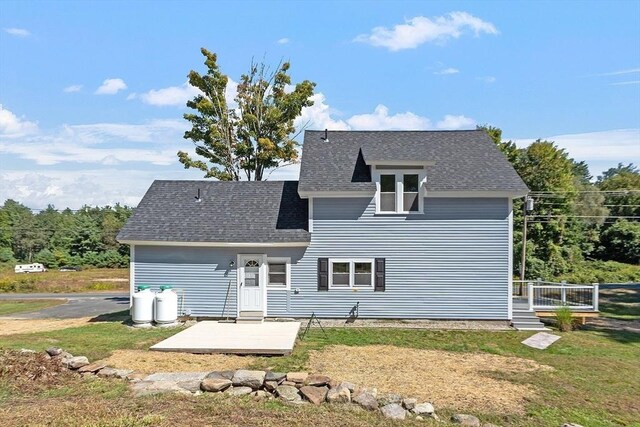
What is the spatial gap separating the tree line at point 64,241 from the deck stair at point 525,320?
1926 inches

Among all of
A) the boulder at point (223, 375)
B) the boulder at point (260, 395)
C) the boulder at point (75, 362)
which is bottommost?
the boulder at point (260, 395)

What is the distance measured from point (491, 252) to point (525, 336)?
2760 mm

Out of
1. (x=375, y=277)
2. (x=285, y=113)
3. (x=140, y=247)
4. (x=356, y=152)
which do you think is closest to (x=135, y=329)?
(x=140, y=247)

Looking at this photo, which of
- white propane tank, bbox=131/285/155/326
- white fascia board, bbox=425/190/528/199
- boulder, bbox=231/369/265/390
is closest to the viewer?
boulder, bbox=231/369/265/390

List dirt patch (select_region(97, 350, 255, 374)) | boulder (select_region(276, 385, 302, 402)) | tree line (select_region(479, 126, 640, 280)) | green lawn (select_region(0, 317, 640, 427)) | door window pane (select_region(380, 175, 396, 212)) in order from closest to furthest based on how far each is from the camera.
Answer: boulder (select_region(276, 385, 302, 402))
green lawn (select_region(0, 317, 640, 427))
dirt patch (select_region(97, 350, 255, 374))
door window pane (select_region(380, 175, 396, 212))
tree line (select_region(479, 126, 640, 280))

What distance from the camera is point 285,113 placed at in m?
28.9

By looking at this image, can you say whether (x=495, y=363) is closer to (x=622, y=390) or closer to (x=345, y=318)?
(x=622, y=390)

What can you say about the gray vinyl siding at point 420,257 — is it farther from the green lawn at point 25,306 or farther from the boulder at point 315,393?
the green lawn at point 25,306

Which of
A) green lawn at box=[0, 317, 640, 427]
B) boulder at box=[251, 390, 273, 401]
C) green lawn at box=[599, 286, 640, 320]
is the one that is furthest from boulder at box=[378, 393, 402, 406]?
green lawn at box=[599, 286, 640, 320]

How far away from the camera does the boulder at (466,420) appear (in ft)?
20.4

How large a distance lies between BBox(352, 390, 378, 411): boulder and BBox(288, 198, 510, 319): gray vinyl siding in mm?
7304

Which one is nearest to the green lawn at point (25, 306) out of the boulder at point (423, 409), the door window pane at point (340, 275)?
the door window pane at point (340, 275)

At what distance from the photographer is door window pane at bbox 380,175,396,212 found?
14.4 meters

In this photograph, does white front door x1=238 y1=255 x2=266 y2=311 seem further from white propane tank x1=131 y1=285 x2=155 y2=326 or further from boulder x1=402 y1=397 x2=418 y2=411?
boulder x1=402 y1=397 x2=418 y2=411
